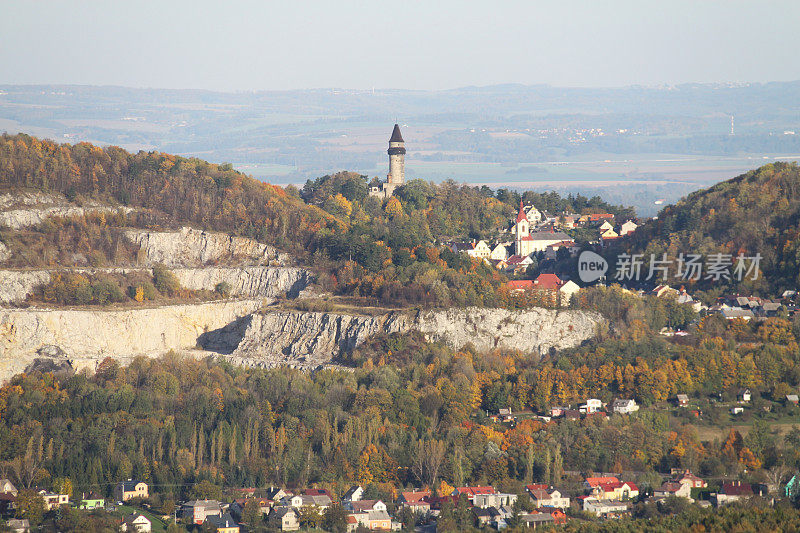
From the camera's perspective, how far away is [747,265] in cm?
6456

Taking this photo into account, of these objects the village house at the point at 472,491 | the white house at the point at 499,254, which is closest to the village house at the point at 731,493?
the village house at the point at 472,491

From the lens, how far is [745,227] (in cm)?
6700

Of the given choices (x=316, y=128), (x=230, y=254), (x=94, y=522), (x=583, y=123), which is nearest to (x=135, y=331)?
(x=230, y=254)

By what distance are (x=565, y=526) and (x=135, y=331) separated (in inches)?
981

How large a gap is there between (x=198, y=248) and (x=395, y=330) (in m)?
13.4

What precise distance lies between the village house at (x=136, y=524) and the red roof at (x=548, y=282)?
1088 inches

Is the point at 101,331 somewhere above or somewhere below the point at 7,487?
above

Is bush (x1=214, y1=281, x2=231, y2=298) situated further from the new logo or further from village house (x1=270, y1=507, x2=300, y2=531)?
village house (x1=270, y1=507, x2=300, y2=531)

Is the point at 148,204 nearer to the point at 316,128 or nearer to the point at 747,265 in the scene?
the point at 747,265

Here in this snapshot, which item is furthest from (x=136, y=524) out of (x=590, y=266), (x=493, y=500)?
(x=590, y=266)

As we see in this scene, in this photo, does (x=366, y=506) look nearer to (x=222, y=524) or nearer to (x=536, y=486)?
(x=222, y=524)

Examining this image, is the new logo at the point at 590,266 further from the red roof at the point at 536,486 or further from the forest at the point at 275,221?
the red roof at the point at 536,486

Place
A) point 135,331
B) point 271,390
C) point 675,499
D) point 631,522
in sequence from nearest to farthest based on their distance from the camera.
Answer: point 631,522 → point 675,499 → point 271,390 → point 135,331

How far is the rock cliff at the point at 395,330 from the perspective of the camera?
56844 millimetres
